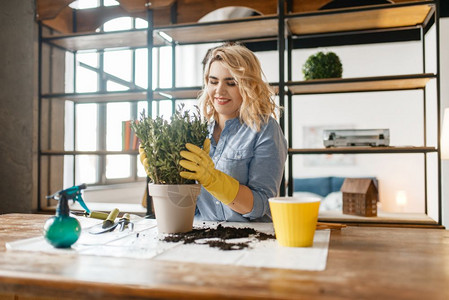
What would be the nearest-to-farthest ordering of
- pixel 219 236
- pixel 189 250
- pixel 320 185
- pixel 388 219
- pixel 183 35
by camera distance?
pixel 189 250, pixel 219 236, pixel 388 219, pixel 183 35, pixel 320 185

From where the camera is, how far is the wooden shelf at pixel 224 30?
2.48m

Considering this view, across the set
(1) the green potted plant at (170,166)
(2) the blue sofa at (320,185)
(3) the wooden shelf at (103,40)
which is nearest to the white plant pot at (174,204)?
(1) the green potted plant at (170,166)

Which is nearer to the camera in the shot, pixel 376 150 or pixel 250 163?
pixel 250 163

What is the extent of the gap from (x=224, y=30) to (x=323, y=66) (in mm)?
687

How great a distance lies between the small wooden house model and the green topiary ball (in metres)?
0.68

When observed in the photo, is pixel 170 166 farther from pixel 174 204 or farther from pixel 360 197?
pixel 360 197

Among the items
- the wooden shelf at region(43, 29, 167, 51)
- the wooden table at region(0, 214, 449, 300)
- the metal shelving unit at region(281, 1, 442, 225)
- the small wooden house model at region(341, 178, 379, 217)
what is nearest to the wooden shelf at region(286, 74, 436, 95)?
the metal shelving unit at region(281, 1, 442, 225)

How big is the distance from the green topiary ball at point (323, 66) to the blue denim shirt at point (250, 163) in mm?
1070

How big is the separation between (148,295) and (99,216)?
0.63 m

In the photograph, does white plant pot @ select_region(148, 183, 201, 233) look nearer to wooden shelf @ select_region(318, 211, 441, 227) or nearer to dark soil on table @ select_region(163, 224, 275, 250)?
dark soil on table @ select_region(163, 224, 275, 250)

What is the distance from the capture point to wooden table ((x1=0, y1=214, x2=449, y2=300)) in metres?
0.59

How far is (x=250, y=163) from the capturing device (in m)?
1.49

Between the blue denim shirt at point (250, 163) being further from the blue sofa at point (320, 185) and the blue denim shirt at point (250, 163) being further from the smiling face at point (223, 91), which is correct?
the blue sofa at point (320, 185)

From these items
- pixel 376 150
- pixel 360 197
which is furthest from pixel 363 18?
pixel 360 197
